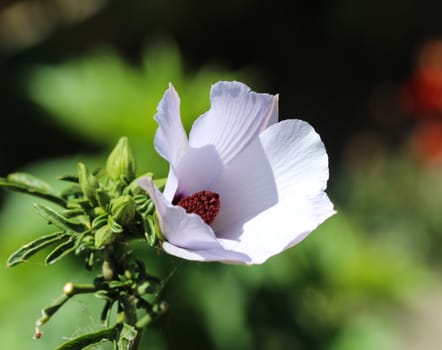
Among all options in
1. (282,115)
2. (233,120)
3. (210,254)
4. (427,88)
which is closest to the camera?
(210,254)

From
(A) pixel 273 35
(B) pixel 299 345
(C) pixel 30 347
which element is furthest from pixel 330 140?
(C) pixel 30 347

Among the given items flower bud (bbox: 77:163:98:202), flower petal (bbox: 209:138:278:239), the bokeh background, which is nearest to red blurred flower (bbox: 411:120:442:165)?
the bokeh background

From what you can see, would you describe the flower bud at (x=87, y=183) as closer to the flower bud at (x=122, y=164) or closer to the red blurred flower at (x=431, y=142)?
the flower bud at (x=122, y=164)

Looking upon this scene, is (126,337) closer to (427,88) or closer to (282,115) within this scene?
(427,88)

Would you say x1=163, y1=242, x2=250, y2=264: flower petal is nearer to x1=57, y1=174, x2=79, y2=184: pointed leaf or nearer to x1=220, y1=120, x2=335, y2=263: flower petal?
x1=220, y1=120, x2=335, y2=263: flower petal

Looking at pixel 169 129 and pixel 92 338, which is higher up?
pixel 169 129

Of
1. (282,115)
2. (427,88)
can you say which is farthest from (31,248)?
(282,115)
